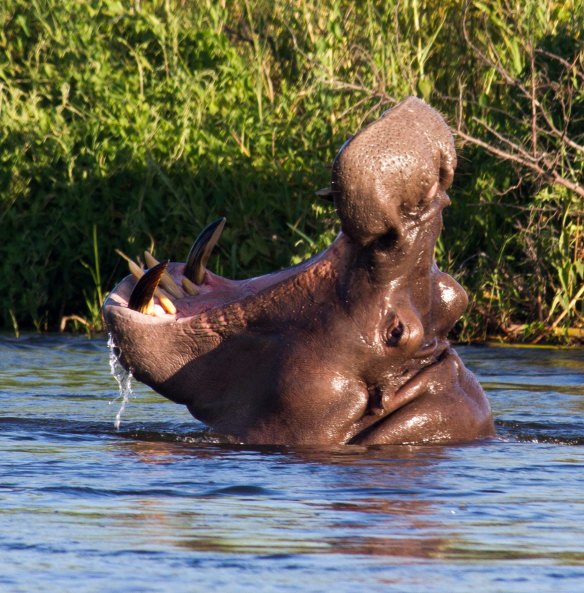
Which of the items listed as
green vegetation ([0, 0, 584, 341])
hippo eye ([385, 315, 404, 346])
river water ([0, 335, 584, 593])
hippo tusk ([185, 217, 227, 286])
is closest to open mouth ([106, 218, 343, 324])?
hippo tusk ([185, 217, 227, 286])

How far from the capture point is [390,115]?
3867mm

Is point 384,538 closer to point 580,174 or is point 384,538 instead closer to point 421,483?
point 421,483

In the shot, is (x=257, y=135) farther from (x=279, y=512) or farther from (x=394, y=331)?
(x=279, y=512)

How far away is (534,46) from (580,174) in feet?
2.76

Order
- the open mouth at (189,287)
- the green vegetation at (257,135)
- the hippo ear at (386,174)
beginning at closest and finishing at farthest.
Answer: the hippo ear at (386,174) → the open mouth at (189,287) → the green vegetation at (257,135)

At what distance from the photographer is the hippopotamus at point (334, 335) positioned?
388cm

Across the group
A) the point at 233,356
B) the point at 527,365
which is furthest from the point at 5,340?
the point at 233,356

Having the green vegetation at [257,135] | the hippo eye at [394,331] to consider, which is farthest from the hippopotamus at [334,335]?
the green vegetation at [257,135]

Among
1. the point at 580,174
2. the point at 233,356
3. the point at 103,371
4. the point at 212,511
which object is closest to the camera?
the point at 212,511

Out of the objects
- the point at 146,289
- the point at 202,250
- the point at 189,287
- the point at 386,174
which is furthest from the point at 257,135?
the point at 386,174

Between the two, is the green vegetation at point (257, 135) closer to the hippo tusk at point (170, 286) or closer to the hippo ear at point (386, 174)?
the hippo tusk at point (170, 286)

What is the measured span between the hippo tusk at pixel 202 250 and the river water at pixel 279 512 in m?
0.51

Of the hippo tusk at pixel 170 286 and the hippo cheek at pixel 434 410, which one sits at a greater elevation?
the hippo tusk at pixel 170 286

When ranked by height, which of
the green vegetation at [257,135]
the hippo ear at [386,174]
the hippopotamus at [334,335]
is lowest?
the green vegetation at [257,135]
